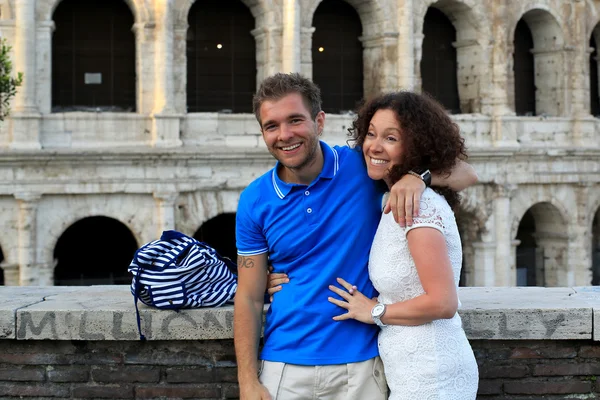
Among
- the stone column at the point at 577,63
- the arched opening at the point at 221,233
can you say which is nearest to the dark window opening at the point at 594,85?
the stone column at the point at 577,63

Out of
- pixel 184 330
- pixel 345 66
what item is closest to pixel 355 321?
pixel 184 330

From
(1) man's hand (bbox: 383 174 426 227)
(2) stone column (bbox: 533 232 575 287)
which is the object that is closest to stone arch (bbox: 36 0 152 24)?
(2) stone column (bbox: 533 232 575 287)

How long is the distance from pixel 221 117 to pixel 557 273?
9.42m

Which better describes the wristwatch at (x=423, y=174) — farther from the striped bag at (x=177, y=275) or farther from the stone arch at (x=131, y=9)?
the stone arch at (x=131, y=9)

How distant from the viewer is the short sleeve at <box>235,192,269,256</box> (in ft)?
14.4

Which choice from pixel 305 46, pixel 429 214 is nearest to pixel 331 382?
pixel 429 214

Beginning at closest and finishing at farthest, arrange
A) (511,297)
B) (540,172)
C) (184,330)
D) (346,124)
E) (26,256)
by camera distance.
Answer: (184,330)
(511,297)
(26,256)
(346,124)
(540,172)

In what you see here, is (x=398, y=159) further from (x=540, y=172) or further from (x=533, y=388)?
(x=540, y=172)

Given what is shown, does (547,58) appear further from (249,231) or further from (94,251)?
(249,231)

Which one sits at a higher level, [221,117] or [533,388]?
[221,117]

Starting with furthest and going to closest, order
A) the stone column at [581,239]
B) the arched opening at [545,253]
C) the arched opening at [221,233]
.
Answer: the arched opening at [545,253] < the stone column at [581,239] < the arched opening at [221,233]

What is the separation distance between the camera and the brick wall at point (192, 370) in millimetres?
5277

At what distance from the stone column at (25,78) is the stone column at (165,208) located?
2.57m

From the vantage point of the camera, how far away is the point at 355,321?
4.26 metres
